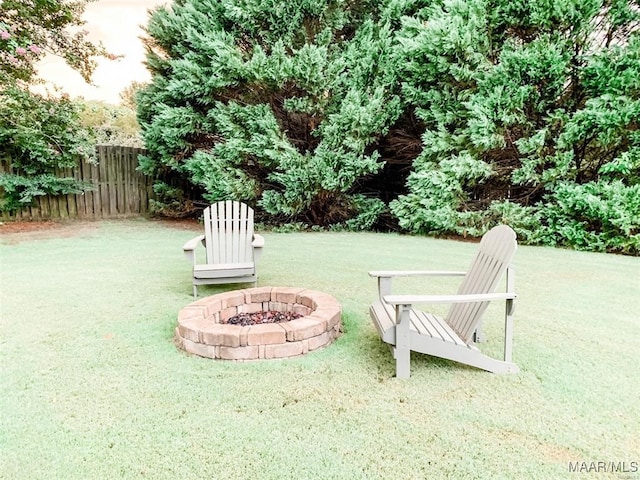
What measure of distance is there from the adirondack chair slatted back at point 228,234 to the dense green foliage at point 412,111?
339 cm

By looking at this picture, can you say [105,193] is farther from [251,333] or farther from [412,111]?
[251,333]

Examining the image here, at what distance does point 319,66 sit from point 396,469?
7.33m

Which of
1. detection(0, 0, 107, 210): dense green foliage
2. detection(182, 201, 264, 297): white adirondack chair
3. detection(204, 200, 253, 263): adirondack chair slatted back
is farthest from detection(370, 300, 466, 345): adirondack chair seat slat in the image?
detection(0, 0, 107, 210): dense green foliage

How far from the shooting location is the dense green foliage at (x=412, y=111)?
657 centimetres

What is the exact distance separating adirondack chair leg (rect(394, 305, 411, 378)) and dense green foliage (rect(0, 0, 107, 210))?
838cm

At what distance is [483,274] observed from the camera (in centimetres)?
277

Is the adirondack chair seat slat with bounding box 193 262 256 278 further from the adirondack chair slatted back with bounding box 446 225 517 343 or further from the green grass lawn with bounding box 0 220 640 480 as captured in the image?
the adirondack chair slatted back with bounding box 446 225 517 343

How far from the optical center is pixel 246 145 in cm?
817

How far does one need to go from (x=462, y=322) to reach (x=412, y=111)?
658 cm

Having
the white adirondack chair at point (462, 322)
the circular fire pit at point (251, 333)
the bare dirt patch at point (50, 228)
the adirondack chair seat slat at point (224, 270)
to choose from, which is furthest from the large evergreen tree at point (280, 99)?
the white adirondack chair at point (462, 322)

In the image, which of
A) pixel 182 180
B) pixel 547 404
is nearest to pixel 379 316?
pixel 547 404

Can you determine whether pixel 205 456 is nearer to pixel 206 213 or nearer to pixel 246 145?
pixel 206 213

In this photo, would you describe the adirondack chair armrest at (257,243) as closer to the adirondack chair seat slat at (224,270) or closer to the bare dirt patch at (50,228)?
the adirondack chair seat slat at (224,270)

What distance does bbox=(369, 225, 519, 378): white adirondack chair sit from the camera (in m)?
2.43
